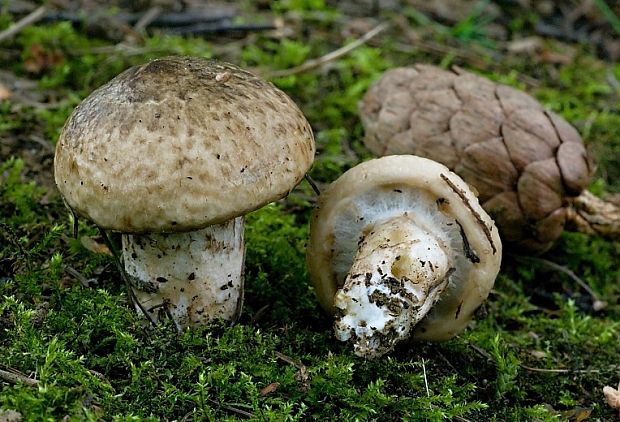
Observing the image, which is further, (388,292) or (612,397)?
(612,397)

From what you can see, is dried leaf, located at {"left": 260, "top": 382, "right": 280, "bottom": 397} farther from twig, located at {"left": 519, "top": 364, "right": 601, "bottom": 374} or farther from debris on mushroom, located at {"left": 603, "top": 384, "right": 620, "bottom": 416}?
debris on mushroom, located at {"left": 603, "top": 384, "right": 620, "bottom": 416}

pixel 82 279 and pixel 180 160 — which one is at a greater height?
pixel 180 160

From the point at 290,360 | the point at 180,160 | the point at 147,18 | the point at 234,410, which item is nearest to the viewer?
the point at 180,160

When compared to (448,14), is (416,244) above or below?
above

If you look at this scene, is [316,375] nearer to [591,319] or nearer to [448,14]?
[591,319]

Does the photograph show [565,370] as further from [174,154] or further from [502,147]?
[174,154]

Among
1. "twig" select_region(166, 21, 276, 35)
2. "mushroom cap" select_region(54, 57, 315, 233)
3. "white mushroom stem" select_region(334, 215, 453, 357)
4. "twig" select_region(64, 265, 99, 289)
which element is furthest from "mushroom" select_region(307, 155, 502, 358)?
"twig" select_region(166, 21, 276, 35)

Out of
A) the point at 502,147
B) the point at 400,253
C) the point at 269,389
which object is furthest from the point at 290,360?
the point at 502,147

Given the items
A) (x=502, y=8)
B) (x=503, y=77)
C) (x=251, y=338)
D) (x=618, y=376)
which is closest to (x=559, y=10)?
(x=502, y=8)
